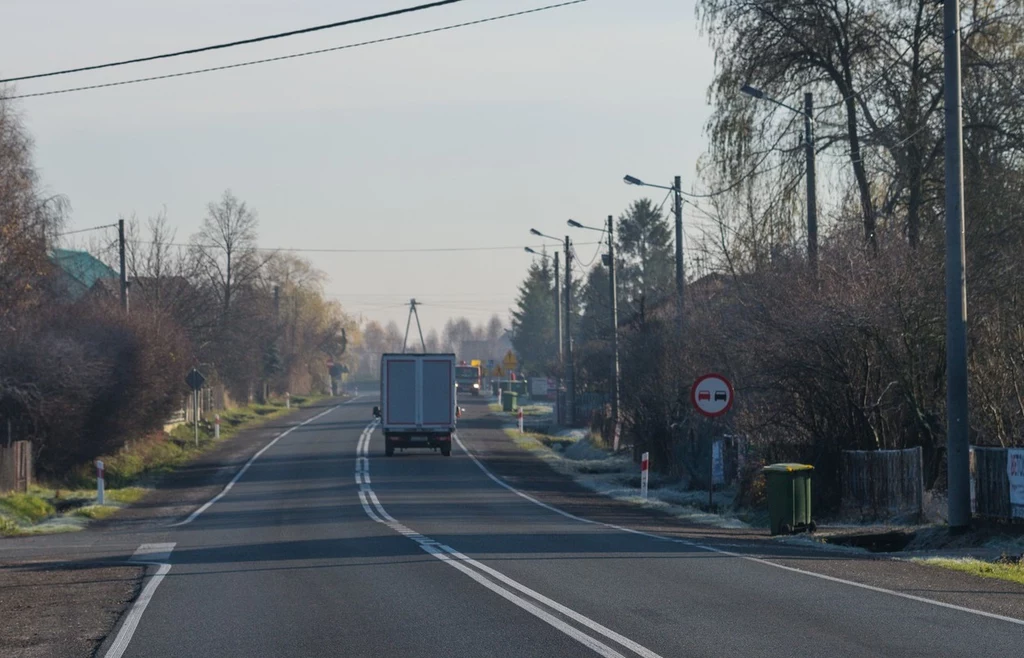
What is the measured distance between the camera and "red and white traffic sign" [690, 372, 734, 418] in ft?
75.8

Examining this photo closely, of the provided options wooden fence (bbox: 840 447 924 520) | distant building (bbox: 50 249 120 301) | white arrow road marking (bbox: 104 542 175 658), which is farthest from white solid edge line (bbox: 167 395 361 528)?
wooden fence (bbox: 840 447 924 520)

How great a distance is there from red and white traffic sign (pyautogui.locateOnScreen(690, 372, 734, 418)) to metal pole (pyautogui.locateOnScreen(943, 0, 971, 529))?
666 cm

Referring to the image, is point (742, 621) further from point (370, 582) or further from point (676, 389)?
point (676, 389)

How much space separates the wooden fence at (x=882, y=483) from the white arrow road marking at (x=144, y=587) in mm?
11444

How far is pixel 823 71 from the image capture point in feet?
90.2

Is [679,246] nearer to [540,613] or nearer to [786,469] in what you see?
[786,469]

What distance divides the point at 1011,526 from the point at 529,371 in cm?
10029

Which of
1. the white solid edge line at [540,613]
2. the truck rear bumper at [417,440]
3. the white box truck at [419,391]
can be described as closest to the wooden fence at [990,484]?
the white solid edge line at [540,613]

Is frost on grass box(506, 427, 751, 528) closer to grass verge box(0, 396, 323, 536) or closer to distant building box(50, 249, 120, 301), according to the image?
grass verge box(0, 396, 323, 536)

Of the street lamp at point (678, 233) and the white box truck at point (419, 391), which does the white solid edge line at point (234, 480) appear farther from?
the street lamp at point (678, 233)

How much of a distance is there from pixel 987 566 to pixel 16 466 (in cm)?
2302

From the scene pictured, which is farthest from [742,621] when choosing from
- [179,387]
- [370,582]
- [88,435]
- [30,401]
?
[179,387]

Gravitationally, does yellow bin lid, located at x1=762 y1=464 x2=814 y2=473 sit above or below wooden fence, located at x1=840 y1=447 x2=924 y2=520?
above

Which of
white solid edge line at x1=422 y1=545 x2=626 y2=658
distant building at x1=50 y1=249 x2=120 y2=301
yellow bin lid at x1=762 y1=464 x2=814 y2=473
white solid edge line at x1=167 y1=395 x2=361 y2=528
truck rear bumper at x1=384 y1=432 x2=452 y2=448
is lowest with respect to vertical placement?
white solid edge line at x1=167 y1=395 x2=361 y2=528
